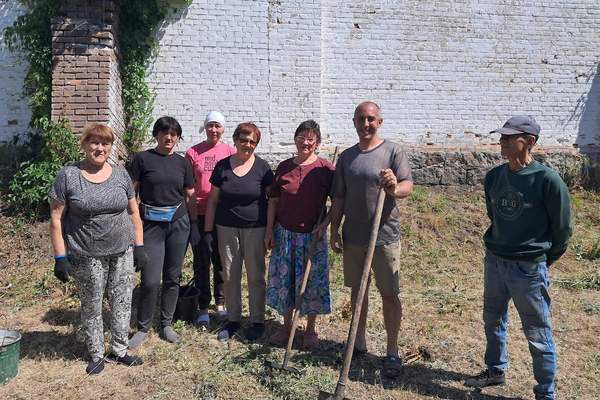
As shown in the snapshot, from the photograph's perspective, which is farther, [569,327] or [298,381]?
[569,327]

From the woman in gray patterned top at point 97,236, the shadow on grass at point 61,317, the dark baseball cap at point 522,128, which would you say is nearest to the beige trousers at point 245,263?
the woman in gray patterned top at point 97,236

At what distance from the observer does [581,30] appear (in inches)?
360

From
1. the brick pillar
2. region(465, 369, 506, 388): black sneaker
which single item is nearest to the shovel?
region(465, 369, 506, 388): black sneaker

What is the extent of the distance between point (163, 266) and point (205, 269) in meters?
0.53

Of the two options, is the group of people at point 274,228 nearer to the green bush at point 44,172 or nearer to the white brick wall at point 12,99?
the green bush at point 44,172

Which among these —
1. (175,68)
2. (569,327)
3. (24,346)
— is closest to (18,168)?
(175,68)

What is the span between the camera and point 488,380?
3.75 metres

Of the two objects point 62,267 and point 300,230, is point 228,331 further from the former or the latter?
point 62,267

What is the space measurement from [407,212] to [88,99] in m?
4.72

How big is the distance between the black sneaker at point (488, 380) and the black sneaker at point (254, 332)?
1672 millimetres

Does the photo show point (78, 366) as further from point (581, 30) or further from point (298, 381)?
point (581, 30)

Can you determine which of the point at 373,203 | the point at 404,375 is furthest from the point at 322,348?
the point at 373,203

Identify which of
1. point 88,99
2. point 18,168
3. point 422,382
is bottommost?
point 422,382

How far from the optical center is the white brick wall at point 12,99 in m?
7.57
